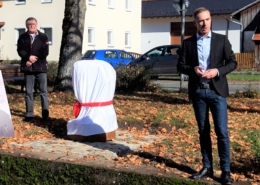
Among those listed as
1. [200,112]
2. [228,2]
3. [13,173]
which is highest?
[228,2]

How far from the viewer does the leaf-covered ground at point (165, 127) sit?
6.50 metres

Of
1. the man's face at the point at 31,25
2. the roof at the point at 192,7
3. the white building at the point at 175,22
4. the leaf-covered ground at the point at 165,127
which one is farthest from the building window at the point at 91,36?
the man's face at the point at 31,25

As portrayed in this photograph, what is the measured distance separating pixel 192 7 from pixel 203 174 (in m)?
43.1

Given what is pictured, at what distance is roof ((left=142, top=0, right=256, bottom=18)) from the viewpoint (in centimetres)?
4472

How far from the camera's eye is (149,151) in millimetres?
7195

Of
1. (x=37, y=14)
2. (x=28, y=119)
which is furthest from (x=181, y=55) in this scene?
(x=37, y=14)

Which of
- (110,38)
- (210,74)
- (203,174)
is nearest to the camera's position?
(210,74)

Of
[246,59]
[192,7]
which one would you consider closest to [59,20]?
[246,59]

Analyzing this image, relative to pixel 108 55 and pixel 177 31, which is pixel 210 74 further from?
pixel 177 31

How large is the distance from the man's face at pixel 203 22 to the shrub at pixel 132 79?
1034 centimetres

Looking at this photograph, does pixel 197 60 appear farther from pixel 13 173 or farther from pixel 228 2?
pixel 228 2

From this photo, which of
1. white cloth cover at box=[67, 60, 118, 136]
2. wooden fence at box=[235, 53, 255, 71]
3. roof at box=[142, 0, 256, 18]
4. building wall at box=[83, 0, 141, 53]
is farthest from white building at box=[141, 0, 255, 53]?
white cloth cover at box=[67, 60, 118, 136]

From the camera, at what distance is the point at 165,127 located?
9250mm

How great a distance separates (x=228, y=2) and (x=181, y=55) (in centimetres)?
4184
